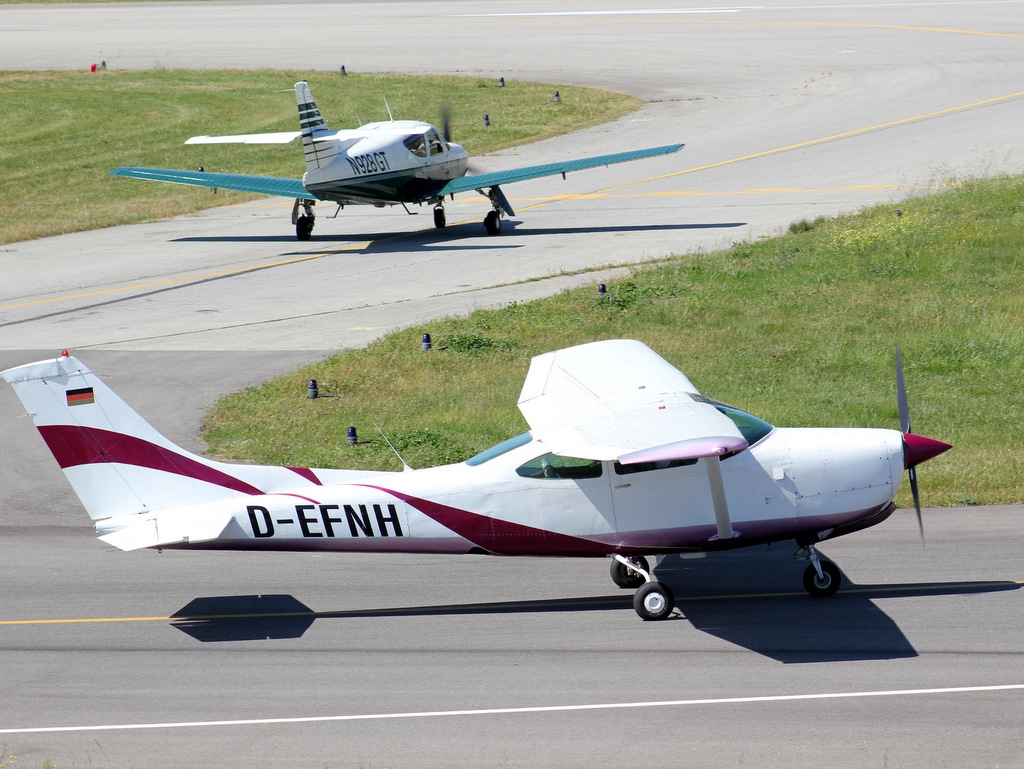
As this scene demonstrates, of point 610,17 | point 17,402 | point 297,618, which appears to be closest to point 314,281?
point 17,402

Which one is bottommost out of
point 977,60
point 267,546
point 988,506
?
point 988,506

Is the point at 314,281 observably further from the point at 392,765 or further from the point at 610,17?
the point at 610,17

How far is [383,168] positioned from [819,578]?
70.0ft

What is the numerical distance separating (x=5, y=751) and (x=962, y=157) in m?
34.0

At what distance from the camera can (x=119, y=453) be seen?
35.7 feet

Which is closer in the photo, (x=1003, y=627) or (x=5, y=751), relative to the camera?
(x=5, y=751)

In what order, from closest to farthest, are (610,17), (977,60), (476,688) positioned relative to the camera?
(476,688), (977,60), (610,17)

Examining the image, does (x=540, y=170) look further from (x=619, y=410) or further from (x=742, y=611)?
(x=742, y=611)

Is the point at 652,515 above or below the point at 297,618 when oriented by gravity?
above

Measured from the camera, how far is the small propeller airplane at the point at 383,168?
2914 centimetres

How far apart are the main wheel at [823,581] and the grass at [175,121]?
30.5 metres

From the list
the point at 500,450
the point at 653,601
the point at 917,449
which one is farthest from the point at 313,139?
the point at 917,449

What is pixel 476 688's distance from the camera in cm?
975

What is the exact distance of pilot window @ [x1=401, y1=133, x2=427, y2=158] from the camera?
97.9ft
